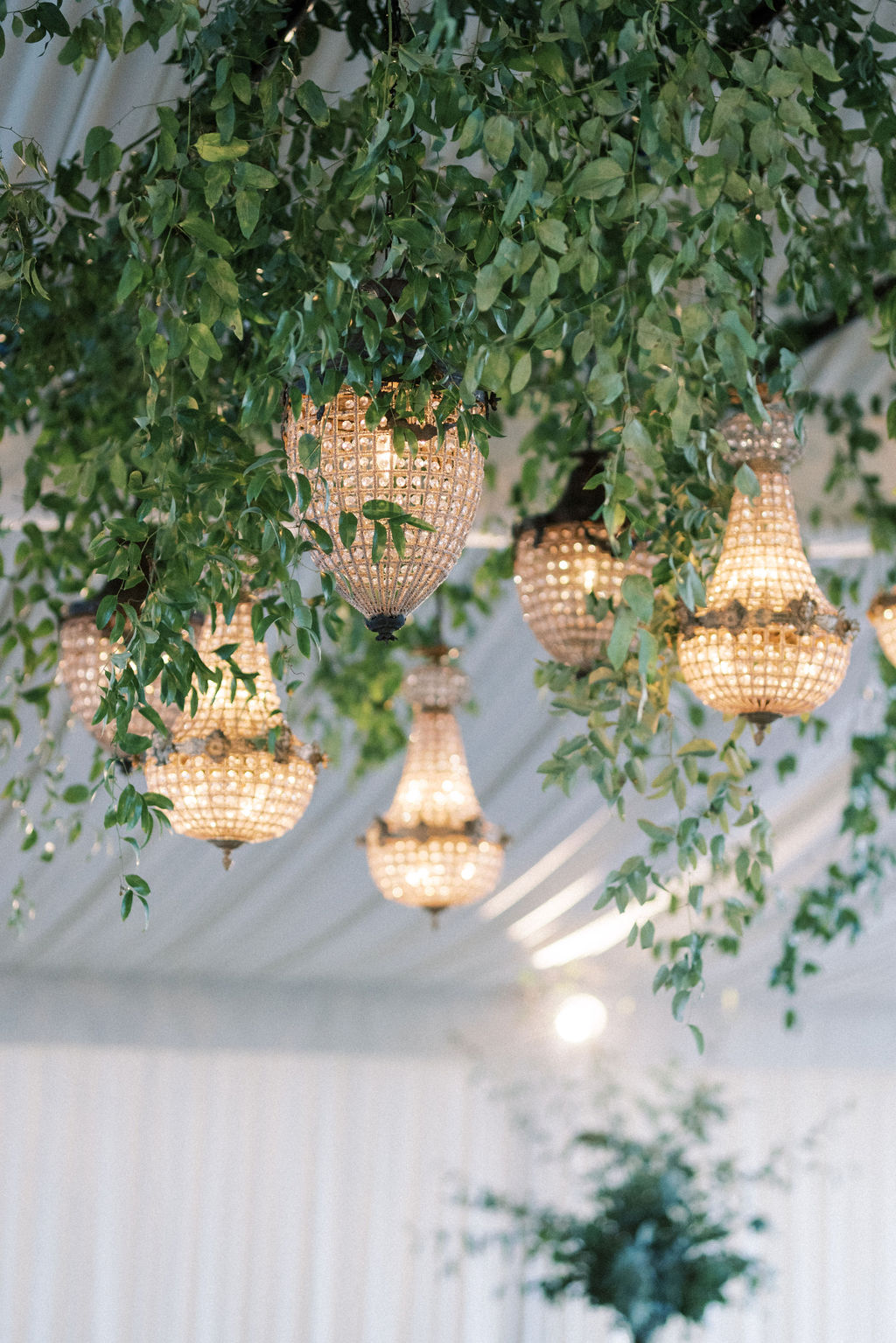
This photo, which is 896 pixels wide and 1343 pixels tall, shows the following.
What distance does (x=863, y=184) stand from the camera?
1.96m

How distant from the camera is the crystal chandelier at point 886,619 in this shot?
2.55m

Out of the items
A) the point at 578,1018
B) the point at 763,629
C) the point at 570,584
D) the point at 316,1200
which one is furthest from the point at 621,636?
the point at 316,1200

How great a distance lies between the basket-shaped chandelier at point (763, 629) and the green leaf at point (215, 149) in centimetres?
82

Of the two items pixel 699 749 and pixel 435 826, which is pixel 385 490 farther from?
pixel 435 826

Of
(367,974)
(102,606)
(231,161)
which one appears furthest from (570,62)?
(367,974)

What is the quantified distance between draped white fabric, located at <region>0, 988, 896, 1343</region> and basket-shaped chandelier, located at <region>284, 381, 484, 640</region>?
619 cm

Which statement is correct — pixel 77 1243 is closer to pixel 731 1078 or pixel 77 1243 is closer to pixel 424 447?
pixel 731 1078

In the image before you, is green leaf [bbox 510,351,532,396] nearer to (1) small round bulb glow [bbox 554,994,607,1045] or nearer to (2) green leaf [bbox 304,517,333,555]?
(2) green leaf [bbox 304,517,333,555]

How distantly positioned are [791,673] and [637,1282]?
7.84 ft

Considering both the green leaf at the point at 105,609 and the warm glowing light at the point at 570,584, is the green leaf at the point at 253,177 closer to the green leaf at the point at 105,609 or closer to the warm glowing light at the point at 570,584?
the green leaf at the point at 105,609

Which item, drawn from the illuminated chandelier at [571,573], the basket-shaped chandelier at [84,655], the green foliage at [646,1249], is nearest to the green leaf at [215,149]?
the illuminated chandelier at [571,573]

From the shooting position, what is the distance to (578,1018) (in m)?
7.59

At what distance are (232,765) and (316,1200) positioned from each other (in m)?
6.17

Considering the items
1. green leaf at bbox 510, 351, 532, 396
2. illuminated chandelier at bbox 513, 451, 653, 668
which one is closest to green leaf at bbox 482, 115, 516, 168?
green leaf at bbox 510, 351, 532, 396
